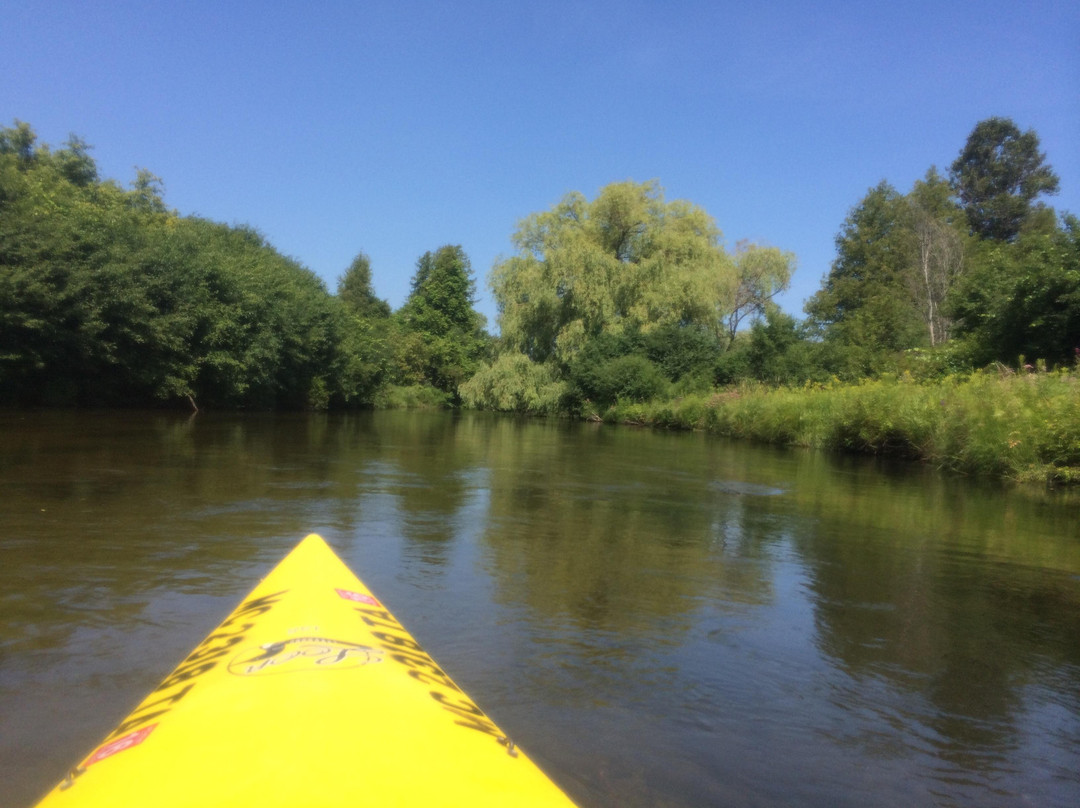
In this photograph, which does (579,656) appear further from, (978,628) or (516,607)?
(978,628)

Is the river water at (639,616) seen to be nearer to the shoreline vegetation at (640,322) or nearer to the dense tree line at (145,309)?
the shoreline vegetation at (640,322)

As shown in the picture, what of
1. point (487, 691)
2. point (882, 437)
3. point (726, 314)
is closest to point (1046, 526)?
point (487, 691)

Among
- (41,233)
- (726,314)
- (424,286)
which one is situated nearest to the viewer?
(41,233)

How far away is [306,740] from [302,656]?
52 centimetres

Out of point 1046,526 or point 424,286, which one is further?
point 424,286

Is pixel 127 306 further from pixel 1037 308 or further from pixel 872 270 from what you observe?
pixel 872 270

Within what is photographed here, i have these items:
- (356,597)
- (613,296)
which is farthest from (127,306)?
(356,597)

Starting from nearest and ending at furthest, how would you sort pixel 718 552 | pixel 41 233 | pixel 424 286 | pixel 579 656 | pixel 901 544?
pixel 579 656, pixel 718 552, pixel 901 544, pixel 41 233, pixel 424 286

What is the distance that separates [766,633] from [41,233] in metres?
23.2

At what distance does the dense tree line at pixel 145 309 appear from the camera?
20.9 meters

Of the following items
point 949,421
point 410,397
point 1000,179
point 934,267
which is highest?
point 1000,179

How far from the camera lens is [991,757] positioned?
2906 millimetres

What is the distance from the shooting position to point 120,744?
179 cm

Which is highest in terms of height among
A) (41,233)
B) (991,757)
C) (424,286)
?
(424,286)
